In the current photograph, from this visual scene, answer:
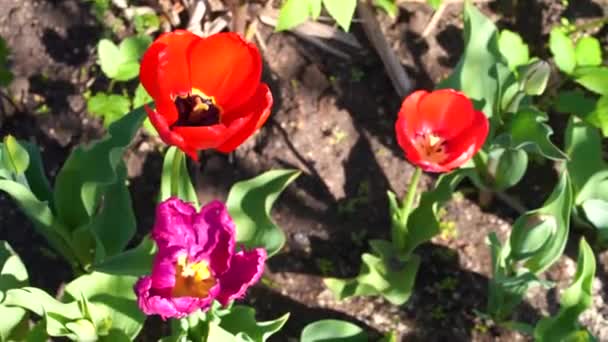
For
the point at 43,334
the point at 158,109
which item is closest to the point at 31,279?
the point at 43,334

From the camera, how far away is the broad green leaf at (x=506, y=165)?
228 cm

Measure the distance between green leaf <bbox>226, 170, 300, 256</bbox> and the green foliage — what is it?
1.59 feet

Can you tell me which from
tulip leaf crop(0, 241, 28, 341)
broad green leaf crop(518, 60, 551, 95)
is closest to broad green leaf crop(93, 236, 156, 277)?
→ tulip leaf crop(0, 241, 28, 341)

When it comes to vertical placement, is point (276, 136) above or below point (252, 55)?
below

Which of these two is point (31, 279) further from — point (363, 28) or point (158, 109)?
point (363, 28)

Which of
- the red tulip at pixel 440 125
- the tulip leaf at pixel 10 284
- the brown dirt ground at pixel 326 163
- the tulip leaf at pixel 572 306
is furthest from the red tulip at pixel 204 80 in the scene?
the tulip leaf at pixel 572 306

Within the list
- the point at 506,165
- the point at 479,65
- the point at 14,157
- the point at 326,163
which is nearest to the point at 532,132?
the point at 506,165

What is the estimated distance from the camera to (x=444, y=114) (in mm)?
2129

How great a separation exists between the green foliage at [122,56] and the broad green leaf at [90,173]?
1.25ft

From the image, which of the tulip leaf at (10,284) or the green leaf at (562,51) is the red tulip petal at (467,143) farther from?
the tulip leaf at (10,284)

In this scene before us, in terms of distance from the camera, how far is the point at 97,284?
206 centimetres

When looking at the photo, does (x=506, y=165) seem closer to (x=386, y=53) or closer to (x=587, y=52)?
(x=587, y=52)

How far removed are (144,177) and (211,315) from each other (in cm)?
68

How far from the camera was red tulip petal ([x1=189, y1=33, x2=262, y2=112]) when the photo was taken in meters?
1.80
